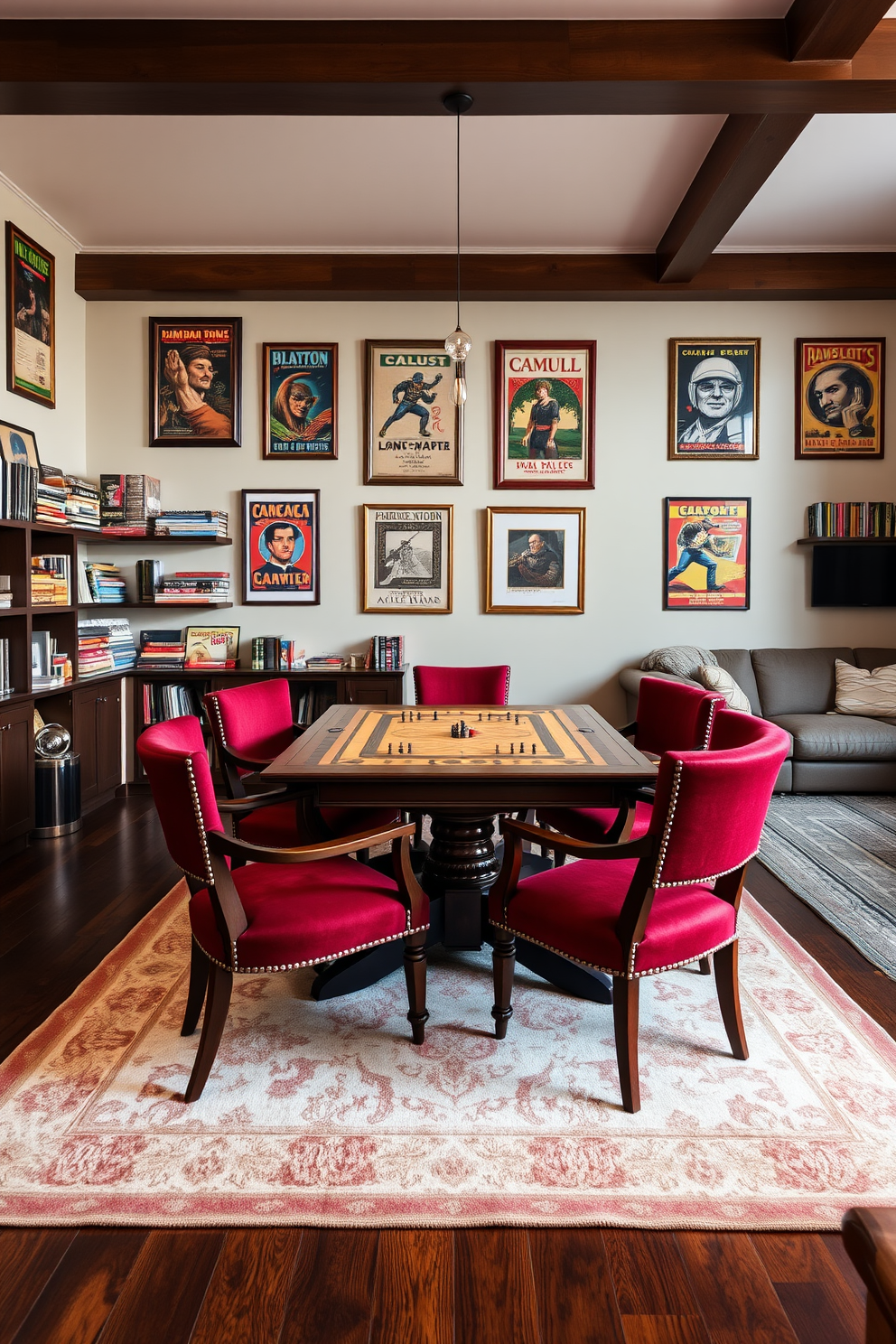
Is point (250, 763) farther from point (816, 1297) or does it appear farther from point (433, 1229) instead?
point (816, 1297)

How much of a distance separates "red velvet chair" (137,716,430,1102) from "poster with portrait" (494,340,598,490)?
4.07 metres

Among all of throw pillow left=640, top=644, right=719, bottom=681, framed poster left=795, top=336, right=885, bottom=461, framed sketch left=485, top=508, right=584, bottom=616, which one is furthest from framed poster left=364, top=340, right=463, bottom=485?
framed poster left=795, top=336, right=885, bottom=461

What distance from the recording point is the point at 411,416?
5984 mm

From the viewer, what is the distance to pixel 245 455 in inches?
237

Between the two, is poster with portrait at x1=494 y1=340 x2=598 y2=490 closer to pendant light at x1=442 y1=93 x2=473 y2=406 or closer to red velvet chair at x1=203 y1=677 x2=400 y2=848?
pendant light at x1=442 y1=93 x2=473 y2=406

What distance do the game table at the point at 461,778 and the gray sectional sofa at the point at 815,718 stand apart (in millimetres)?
2328

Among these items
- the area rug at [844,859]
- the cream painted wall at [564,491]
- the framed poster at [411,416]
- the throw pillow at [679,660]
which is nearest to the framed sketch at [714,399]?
the cream painted wall at [564,491]

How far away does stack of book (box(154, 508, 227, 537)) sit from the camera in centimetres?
580

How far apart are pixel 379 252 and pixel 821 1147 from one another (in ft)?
18.4

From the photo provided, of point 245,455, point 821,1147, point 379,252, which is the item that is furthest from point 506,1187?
point 379,252

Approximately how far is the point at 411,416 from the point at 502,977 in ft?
14.4

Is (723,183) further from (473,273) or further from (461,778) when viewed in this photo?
(461,778)

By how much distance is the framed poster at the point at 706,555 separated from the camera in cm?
607

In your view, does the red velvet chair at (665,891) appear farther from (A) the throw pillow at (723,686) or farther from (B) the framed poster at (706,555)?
(B) the framed poster at (706,555)
